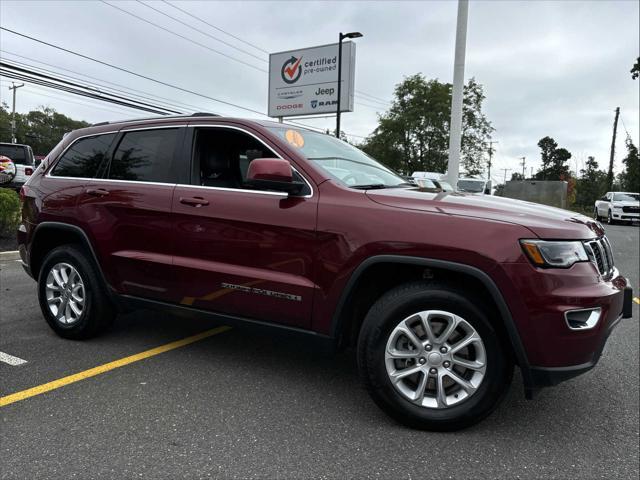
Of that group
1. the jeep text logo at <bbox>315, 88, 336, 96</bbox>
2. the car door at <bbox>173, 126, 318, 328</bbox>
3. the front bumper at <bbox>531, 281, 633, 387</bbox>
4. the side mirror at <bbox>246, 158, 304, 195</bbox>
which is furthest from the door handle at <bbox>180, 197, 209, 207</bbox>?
the jeep text logo at <bbox>315, 88, 336, 96</bbox>

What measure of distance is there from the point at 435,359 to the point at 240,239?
1395 mm

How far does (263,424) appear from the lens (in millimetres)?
2793

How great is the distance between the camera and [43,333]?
14.1ft

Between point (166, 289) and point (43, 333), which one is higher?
point (166, 289)

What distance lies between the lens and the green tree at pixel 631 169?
37.2 m

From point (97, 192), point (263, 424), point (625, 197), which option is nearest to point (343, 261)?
point (263, 424)

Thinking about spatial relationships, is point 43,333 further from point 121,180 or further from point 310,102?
point 310,102

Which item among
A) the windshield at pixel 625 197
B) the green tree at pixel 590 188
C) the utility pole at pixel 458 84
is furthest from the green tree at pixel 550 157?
the utility pole at pixel 458 84

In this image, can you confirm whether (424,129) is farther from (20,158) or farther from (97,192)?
(97,192)

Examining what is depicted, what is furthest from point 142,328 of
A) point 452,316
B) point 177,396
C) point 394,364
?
point 452,316

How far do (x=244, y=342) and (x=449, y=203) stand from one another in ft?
7.26

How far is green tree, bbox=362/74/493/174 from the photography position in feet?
140

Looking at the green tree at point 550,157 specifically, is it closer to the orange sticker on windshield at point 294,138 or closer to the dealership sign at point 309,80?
the dealership sign at point 309,80

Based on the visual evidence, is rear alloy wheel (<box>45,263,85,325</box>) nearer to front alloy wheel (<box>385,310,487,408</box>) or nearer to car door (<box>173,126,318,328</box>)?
car door (<box>173,126,318,328</box>)
